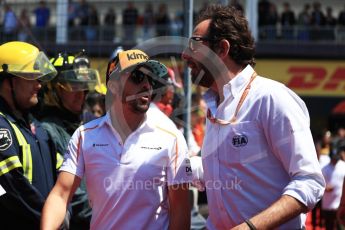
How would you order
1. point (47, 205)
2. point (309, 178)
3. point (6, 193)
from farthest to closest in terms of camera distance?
point (6, 193) < point (47, 205) < point (309, 178)

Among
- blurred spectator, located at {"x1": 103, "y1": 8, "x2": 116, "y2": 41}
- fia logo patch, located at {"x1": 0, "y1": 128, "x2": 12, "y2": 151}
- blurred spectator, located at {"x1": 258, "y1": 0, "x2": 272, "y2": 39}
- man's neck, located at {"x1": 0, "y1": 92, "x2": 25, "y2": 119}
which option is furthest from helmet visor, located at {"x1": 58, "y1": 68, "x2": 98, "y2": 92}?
blurred spectator, located at {"x1": 258, "y1": 0, "x2": 272, "y2": 39}

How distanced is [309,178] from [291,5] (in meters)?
23.3

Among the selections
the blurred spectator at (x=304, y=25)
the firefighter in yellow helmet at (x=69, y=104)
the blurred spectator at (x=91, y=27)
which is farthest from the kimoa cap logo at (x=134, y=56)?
the blurred spectator at (x=304, y=25)

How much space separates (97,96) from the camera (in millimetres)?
7051

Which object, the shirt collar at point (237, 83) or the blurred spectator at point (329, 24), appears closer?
the shirt collar at point (237, 83)

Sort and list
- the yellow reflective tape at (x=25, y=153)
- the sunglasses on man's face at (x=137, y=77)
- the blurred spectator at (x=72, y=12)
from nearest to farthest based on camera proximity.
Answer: the sunglasses on man's face at (x=137, y=77) < the yellow reflective tape at (x=25, y=153) < the blurred spectator at (x=72, y=12)

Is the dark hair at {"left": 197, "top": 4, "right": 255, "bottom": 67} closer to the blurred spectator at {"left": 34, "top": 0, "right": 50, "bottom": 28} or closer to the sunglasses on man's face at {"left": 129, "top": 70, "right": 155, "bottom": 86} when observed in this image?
the sunglasses on man's face at {"left": 129, "top": 70, "right": 155, "bottom": 86}

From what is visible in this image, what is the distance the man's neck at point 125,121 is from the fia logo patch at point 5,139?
0.80 m

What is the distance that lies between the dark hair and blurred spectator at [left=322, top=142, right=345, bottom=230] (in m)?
9.05

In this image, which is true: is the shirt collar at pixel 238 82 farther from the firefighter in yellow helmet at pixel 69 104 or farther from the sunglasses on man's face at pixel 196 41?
the firefighter in yellow helmet at pixel 69 104

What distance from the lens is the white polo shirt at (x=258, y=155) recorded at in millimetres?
3248

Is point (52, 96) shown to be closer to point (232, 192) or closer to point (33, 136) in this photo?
point (33, 136)

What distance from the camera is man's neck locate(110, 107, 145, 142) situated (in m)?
4.05

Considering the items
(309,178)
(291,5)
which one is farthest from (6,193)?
(291,5)
